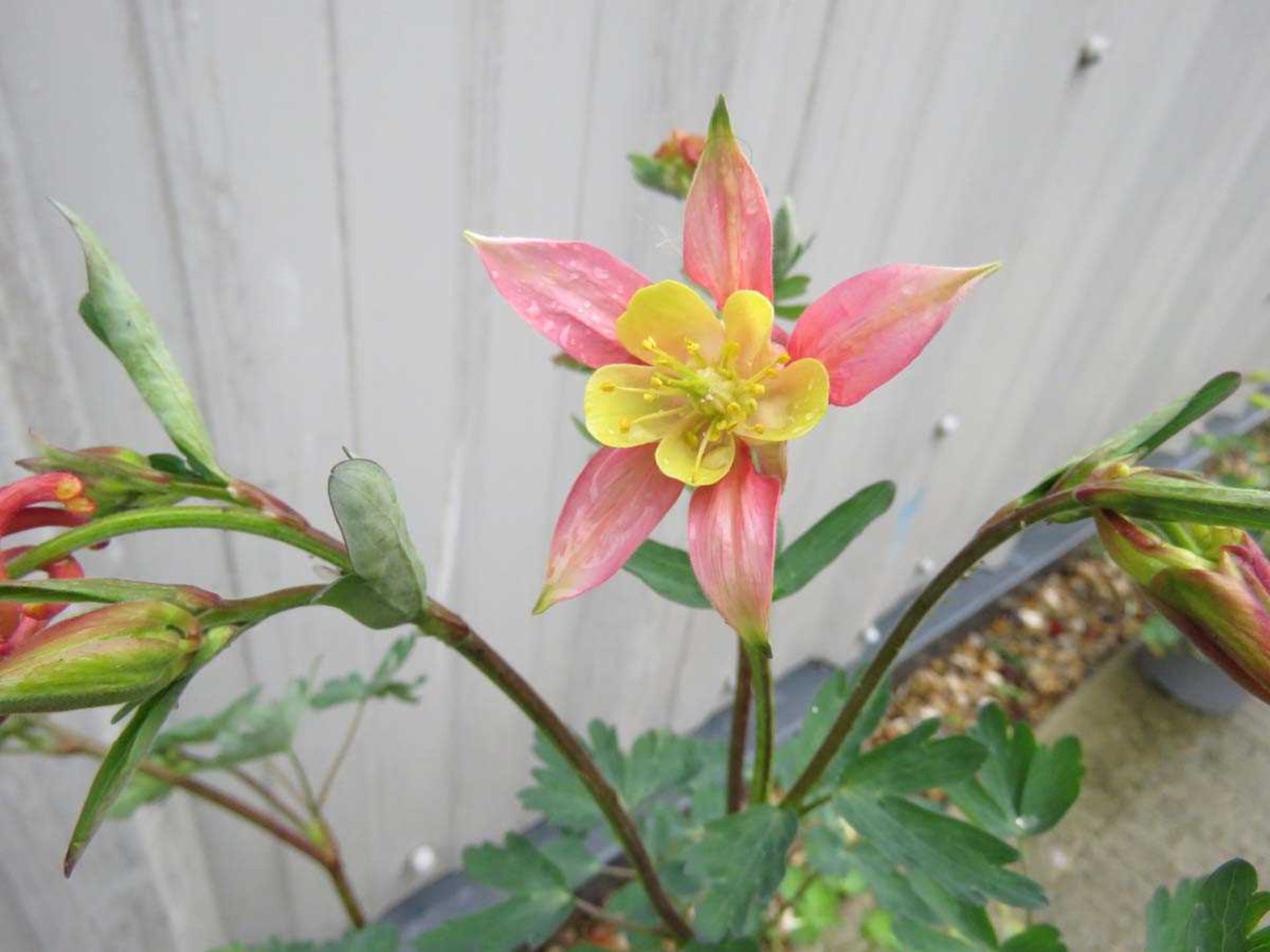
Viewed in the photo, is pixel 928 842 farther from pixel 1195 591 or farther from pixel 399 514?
pixel 399 514

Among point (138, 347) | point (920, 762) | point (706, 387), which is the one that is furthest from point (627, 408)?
point (920, 762)

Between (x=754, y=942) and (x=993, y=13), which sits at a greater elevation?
(x=993, y=13)

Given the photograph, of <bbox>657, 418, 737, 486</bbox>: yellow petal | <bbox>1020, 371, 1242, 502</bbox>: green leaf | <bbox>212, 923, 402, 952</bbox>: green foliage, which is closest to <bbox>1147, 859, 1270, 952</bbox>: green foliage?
<bbox>1020, 371, 1242, 502</bbox>: green leaf

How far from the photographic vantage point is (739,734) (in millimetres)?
634

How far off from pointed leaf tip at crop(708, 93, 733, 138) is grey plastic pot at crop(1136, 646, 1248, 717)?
2.18m

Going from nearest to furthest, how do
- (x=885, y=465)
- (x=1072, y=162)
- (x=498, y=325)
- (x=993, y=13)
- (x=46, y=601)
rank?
1. (x=46, y=601)
2. (x=498, y=325)
3. (x=993, y=13)
4. (x=1072, y=162)
5. (x=885, y=465)

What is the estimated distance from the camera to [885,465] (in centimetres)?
186

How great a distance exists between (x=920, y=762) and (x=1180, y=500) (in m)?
0.34

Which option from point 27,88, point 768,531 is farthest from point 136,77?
point 768,531

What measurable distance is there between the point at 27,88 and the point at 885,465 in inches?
60.8

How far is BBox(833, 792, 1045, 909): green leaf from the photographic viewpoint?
62 cm

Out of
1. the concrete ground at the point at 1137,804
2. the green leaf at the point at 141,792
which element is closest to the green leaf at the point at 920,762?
the green leaf at the point at 141,792

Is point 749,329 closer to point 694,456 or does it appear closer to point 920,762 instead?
point 694,456

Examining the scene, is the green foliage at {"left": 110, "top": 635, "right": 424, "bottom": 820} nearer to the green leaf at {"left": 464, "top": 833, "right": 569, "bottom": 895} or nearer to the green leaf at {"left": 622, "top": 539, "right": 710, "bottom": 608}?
the green leaf at {"left": 464, "top": 833, "right": 569, "bottom": 895}
